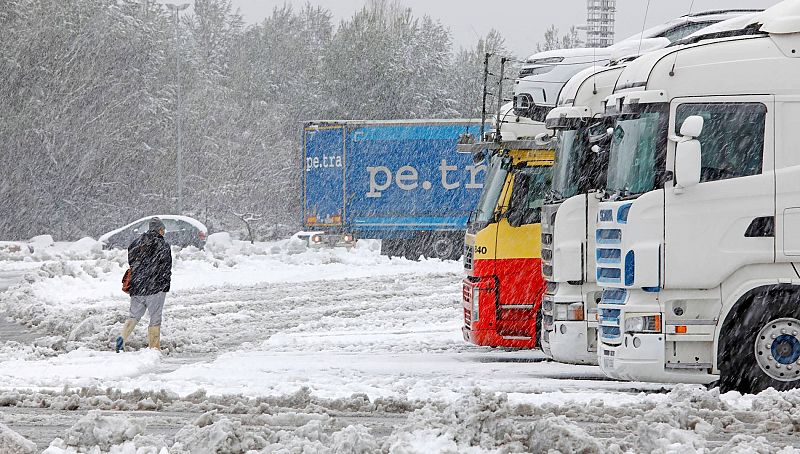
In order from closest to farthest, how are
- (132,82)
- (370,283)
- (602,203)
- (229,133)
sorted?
(602,203) < (370,283) < (132,82) < (229,133)

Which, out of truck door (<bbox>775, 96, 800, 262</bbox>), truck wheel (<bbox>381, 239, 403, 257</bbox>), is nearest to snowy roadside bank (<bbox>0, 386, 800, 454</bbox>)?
truck door (<bbox>775, 96, 800, 262</bbox>)

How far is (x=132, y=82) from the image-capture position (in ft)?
180

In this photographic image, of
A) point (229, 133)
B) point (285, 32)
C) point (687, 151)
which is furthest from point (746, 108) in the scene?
point (285, 32)

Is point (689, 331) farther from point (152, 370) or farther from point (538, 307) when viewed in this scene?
point (152, 370)

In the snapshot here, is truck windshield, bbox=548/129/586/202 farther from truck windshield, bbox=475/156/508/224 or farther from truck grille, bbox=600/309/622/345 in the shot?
truck grille, bbox=600/309/622/345

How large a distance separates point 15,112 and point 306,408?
143 ft

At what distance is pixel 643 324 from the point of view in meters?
10.3

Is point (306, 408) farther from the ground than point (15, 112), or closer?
closer

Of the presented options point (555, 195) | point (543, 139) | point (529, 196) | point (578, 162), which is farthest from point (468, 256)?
point (578, 162)

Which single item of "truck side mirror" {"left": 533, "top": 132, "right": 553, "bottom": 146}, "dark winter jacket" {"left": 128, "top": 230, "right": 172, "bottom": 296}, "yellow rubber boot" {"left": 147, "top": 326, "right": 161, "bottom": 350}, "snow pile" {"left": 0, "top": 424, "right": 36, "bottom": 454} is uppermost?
"truck side mirror" {"left": 533, "top": 132, "right": 553, "bottom": 146}

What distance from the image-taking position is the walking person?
1486cm

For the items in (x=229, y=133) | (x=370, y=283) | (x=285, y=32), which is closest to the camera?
(x=370, y=283)

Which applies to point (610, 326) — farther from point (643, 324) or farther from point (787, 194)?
point (787, 194)

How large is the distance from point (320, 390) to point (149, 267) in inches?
172
